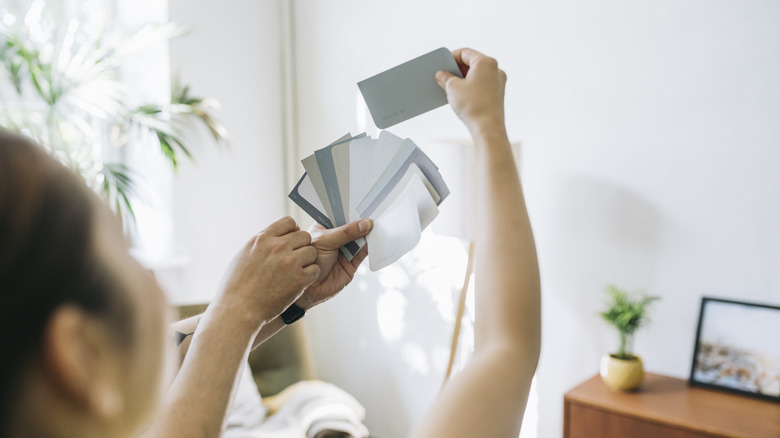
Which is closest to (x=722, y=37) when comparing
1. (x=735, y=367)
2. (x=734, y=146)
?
(x=734, y=146)

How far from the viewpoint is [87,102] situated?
2.63 meters

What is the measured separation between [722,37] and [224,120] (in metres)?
2.51

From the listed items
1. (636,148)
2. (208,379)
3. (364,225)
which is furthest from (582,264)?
(208,379)

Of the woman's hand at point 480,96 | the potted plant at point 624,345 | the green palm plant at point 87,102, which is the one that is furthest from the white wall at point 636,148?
the woman's hand at point 480,96

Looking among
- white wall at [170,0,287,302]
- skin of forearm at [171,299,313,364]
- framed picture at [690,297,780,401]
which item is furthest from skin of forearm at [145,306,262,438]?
white wall at [170,0,287,302]

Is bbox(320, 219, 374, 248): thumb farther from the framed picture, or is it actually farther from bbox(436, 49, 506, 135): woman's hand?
the framed picture

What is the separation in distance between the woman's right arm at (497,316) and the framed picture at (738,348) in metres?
1.77

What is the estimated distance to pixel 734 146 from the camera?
6.86ft

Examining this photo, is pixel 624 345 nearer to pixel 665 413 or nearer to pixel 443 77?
pixel 665 413

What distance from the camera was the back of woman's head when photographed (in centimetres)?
37

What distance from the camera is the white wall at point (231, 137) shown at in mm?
3209

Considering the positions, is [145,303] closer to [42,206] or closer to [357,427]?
[42,206]

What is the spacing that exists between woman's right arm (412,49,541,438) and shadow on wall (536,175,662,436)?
184 centimetres

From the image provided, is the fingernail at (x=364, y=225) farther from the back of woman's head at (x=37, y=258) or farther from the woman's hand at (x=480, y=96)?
the back of woman's head at (x=37, y=258)
